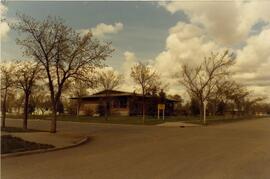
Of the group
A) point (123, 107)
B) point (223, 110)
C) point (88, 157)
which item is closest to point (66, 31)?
point (88, 157)

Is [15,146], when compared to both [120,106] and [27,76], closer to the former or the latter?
[27,76]

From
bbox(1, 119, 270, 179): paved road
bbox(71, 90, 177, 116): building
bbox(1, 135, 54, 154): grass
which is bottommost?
bbox(1, 119, 270, 179): paved road

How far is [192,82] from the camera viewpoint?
5512 cm

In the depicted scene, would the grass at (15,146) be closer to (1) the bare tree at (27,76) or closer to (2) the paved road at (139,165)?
(2) the paved road at (139,165)

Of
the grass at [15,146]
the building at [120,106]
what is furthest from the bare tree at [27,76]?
the building at [120,106]

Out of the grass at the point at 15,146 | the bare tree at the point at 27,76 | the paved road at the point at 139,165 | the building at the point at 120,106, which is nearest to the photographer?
the paved road at the point at 139,165

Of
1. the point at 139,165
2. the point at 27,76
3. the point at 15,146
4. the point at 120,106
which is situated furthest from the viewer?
the point at 120,106

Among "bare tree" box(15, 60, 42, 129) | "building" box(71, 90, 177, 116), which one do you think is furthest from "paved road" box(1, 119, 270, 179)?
"building" box(71, 90, 177, 116)

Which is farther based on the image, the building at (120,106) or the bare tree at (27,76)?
the building at (120,106)

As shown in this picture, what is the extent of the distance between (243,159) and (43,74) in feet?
54.2

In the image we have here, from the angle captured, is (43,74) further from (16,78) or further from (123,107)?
(123,107)

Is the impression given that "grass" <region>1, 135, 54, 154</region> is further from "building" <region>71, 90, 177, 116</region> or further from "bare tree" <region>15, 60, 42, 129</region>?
"building" <region>71, 90, 177, 116</region>

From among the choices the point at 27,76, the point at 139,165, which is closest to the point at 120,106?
the point at 27,76

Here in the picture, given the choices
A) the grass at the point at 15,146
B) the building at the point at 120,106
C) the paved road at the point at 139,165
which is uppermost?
the building at the point at 120,106
